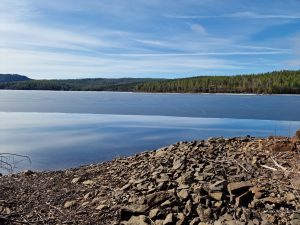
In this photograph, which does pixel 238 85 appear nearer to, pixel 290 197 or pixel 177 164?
pixel 177 164

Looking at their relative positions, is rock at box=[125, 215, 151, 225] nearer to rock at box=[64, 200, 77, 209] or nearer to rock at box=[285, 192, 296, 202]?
rock at box=[64, 200, 77, 209]

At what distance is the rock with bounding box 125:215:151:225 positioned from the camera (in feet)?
21.8

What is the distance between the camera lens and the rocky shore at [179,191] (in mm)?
6688

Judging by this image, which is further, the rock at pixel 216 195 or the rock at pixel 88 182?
the rock at pixel 88 182

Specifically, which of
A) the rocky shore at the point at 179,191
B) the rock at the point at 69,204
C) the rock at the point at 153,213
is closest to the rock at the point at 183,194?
the rocky shore at the point at 179,191

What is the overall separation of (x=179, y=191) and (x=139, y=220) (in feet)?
3.43

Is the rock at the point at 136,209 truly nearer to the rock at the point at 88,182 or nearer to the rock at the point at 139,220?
the rock at the point at 139,220

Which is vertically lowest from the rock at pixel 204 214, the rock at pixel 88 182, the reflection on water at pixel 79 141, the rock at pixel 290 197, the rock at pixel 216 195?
the reflection on water at pixel 79 141

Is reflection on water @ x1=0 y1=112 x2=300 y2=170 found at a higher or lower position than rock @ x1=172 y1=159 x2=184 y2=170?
lower

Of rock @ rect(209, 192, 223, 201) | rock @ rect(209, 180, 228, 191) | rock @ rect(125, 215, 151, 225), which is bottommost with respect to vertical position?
rock @ rect(125, 215, 151, 225)

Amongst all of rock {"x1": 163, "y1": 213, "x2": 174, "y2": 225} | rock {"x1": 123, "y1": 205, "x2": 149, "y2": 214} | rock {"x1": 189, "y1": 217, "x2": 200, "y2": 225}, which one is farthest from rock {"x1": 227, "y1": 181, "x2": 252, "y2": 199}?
rock {"x1": 123, "y1": 205, "x2": 149, "y2": 214}

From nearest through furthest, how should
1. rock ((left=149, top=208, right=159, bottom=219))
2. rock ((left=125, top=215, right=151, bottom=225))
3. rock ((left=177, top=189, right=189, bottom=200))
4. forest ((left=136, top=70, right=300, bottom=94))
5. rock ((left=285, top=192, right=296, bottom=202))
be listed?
1. rock ((left=125, top=215, right=151, bottom=225))
2. rock ((left=149, top=208, right=159, bottom=219))
3. rock ((left=285, top=192, right=296, bottom=202))
4. rock ((left=177, top=189, right=189, bottom=200))
5. forest ((left=136, top=70, right=300, bottom=94))

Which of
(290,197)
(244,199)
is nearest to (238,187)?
(244,199)

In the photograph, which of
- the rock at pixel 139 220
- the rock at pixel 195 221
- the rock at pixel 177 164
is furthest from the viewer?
the rock at pixel 177 164
